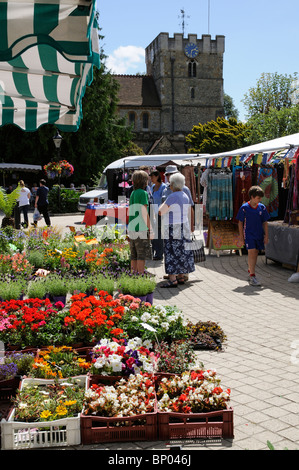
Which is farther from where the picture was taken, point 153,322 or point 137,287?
point 137,287

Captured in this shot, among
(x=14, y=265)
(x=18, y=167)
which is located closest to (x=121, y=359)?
(x=14, y=265)

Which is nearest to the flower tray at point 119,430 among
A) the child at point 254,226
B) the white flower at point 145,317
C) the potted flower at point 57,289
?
the white flower at point 145,317

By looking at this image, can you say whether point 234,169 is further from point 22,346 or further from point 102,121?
point 102,121

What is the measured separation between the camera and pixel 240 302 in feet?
25.1

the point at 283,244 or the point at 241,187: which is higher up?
the point at 241,187

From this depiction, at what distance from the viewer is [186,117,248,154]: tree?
1981 inches

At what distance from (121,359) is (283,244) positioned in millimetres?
6742

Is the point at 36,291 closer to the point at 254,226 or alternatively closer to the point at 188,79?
the point at 254,226

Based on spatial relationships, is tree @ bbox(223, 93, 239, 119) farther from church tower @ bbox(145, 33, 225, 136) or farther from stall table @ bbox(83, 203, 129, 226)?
stall table @ bbox(83, 203, 129, 226)

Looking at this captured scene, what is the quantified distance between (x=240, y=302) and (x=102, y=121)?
31.3 m

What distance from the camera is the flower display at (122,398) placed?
11.8 ft

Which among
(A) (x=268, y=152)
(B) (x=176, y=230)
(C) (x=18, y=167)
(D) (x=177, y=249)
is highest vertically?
(C) (x=18, y=167)

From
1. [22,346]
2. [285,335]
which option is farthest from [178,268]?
[22,346]

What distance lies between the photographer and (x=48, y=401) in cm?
363
